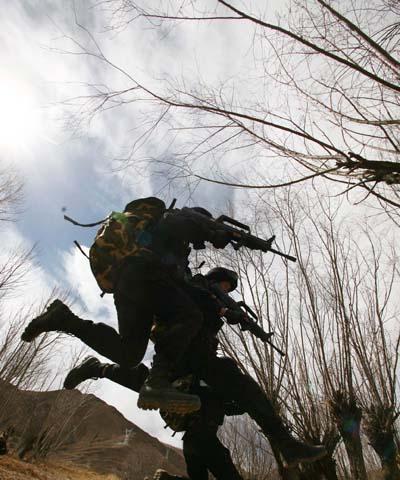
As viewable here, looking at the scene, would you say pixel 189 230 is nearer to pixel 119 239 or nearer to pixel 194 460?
pixel 119 239

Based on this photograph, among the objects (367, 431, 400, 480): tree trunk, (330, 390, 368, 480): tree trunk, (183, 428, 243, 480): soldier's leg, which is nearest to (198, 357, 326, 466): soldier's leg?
(183, 428, 243, 480): soldier's leg

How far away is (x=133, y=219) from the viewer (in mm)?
2199

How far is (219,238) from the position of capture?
2127 mm

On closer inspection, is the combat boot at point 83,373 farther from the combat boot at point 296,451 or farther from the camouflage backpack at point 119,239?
the combat boot at point 296,451

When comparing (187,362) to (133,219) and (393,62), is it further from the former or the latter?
(393,62)

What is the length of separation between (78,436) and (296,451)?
39092 millimetres

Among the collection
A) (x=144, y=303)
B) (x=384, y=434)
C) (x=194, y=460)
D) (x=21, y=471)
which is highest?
(x=384, y=434)

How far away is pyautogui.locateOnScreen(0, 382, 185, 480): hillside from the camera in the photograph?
12.7 meters

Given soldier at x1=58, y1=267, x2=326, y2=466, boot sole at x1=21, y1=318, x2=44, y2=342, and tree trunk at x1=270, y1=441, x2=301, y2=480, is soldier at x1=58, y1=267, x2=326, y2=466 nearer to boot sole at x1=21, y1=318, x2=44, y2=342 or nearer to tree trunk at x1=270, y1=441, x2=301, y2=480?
boot sole at x1=21, y1=318, x2=44, y2=342

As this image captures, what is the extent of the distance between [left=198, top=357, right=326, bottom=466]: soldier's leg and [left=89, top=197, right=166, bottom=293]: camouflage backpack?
2.66ft

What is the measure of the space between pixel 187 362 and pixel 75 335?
73 centimetres

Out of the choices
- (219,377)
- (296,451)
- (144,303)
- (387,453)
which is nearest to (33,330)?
(144,303)

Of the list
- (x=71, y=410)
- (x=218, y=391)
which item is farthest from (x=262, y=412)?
(x=71, y=410)

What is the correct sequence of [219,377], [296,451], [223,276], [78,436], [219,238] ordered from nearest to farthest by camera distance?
[296,451]
[219,238]
[219,377]
[223,276]
[78,436]
